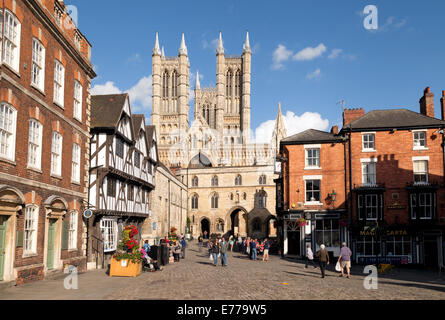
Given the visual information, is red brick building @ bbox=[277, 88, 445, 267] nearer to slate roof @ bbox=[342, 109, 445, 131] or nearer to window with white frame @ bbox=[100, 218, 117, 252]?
slate roof @ bbox=[342, 109, 445, 131]

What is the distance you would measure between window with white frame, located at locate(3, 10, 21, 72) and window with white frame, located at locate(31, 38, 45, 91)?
3.80ft

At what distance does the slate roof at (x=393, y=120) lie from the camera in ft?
90.7

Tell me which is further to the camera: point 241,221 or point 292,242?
point 241,221

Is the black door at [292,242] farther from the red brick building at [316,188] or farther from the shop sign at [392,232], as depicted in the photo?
the shop sign at [392,232]

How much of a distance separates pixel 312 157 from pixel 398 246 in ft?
26.5

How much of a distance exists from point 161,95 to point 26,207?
306ft

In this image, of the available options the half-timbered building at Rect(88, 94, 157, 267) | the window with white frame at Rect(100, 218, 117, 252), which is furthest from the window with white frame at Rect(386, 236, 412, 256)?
the window with white frame at Rect(100, 218, 117, 252)

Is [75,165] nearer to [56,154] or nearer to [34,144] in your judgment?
[56,154]

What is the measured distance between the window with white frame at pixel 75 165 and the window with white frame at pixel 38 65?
4012 mm

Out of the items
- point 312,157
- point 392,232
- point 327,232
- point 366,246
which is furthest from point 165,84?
point 392,232

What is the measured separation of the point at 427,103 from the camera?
2942 cm

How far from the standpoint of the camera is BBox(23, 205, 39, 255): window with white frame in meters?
13.7
